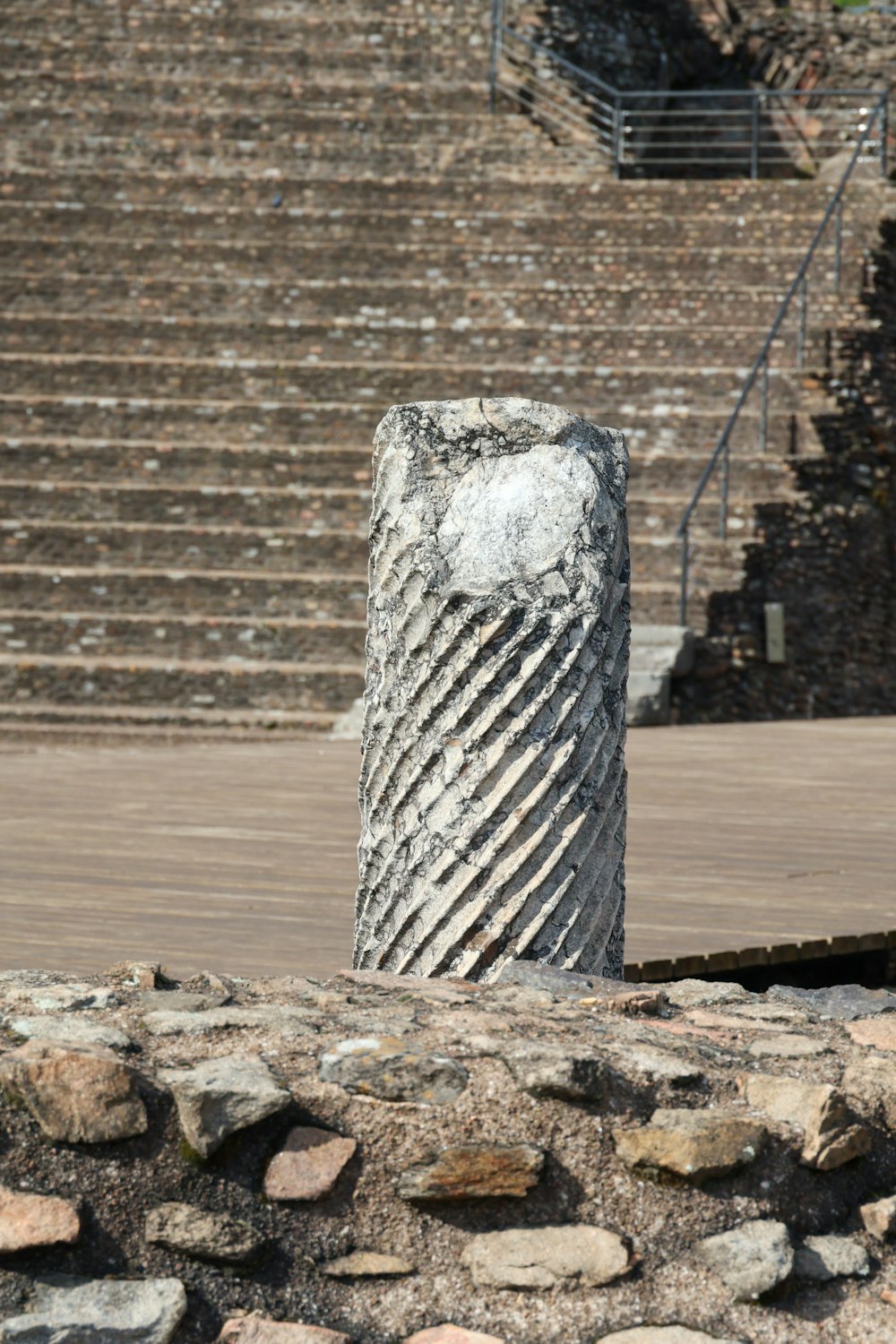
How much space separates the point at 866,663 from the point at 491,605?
959 cm

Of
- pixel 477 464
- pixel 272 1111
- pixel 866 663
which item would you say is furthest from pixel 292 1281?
pixel 866 663

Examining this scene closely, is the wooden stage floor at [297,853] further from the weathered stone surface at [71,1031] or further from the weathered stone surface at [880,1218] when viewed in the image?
the weathered stone surface at [880,1218]

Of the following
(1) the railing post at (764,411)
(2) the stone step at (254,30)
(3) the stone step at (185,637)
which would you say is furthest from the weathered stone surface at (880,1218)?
(2) the stone step at (254,30)

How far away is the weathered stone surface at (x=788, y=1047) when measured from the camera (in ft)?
9.15

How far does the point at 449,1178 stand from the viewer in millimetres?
2459

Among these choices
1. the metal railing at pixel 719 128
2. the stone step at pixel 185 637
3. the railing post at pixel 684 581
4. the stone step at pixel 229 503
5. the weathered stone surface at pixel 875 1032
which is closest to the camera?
the weathered stone surface at pixel 875 1032

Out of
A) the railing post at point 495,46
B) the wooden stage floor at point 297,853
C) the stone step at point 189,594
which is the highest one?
the railing post at point 495,46

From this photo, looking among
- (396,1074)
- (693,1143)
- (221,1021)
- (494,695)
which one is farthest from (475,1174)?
(494,695)

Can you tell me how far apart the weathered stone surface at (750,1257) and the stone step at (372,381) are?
1017cm

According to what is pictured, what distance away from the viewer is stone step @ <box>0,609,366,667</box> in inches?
437

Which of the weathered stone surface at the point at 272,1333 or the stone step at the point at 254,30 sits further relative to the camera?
the stone step at the point at 254,30

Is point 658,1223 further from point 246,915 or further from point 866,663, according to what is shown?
point 866,663

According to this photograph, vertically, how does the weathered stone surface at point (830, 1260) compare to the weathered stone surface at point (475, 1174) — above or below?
below

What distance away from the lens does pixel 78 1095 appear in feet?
7.87
